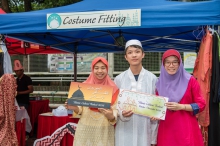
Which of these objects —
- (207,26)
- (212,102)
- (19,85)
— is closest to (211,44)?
(207,26)

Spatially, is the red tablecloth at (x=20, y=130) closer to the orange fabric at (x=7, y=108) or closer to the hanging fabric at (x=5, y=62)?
the orange fabric at (x=7, y=108)

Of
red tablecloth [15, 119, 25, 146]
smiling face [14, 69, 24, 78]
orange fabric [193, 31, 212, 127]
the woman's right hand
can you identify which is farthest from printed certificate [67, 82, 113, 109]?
smiling face [14, 69, 24, 78]

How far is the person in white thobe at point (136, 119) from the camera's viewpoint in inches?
115

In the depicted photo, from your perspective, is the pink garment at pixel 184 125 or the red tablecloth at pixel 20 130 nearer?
the pink garment at pixel 184 125

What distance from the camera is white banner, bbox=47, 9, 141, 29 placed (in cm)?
383

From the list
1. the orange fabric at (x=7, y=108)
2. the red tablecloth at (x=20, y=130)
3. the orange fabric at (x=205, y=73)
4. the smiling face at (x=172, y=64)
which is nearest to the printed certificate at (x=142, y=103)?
the smiling face at (x=172, y=64)

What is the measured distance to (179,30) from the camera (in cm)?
509

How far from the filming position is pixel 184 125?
2.77 m

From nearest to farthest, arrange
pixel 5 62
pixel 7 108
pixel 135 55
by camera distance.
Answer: pixel 135 55 → pixel 7 108 → pixel 5 62

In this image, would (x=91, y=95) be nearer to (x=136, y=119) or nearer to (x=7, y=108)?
(x=136, y=119)

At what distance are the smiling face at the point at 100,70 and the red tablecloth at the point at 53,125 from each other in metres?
2.12

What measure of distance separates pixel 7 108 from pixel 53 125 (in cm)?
121

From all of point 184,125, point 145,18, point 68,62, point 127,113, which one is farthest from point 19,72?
point 184,125

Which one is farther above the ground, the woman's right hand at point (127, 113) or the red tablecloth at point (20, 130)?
the woman's right hand at point (127, 113)
